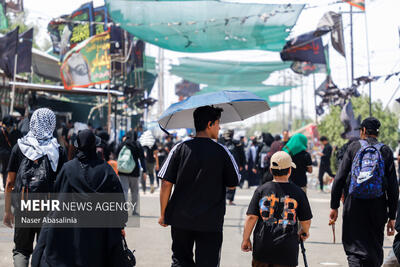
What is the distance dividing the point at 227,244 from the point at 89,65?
37.0 feet

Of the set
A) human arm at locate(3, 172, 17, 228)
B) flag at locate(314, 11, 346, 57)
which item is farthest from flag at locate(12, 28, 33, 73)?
human arm at locate(3, 172, 17, 228)

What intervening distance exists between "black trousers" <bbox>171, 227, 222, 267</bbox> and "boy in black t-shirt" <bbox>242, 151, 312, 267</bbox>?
354mm

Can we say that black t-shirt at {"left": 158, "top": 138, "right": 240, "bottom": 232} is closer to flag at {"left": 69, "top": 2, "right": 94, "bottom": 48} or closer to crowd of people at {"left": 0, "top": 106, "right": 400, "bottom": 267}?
crowd of people at {"left": 0, "top": 106, "right": 400, "bottom": 267}

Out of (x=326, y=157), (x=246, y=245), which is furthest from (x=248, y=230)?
(x=326, y=157)

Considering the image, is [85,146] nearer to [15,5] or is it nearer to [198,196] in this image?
[198,196]

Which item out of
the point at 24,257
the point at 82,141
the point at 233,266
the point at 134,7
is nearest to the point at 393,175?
the point at 233,266

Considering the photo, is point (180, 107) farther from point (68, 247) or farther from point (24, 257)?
point (24, 257)

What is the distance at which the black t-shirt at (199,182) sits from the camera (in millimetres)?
4965

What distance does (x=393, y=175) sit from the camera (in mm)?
6176

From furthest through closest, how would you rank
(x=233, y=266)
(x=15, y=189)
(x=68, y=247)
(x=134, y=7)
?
(x=134, y=7), (x=233, y=266), (x=15, y=189), (x=68, y=247)

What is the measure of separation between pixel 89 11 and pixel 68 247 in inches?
932

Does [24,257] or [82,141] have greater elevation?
[82,141]

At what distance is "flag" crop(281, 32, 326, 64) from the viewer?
22828 millimetres

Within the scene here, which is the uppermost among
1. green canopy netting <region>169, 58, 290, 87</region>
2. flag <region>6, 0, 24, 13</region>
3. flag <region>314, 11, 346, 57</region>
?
flag <region>6, 0, 24, 13</region>
